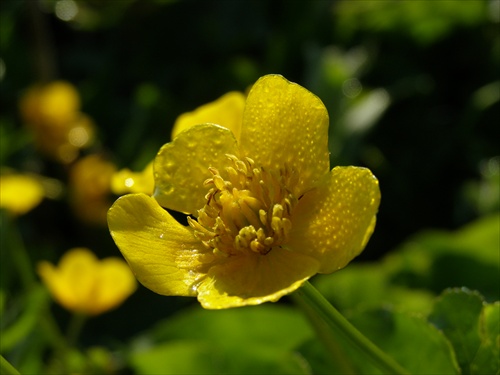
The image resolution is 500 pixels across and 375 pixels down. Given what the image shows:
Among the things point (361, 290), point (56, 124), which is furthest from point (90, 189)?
point (361, 290)

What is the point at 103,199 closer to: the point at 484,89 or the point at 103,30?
the point at 103,30

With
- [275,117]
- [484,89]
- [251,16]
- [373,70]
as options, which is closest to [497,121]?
[484,89]

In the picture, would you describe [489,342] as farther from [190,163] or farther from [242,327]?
[242,327]

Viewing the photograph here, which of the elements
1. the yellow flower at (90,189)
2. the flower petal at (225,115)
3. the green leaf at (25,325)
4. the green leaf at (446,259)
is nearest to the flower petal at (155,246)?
the flower petal at (225,115)

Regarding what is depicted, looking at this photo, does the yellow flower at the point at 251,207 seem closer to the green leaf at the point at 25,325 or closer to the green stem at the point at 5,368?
the green stem at the point at 5,368

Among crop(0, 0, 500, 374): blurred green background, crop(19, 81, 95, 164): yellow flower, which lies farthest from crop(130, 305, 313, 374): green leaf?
crop(19, 81, 95, 164): yellow flower

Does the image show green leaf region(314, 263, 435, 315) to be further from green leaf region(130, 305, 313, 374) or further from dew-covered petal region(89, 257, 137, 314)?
dew-covered petal region(89, 257, 137, 314)

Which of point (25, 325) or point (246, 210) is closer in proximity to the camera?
point (246, 210)
